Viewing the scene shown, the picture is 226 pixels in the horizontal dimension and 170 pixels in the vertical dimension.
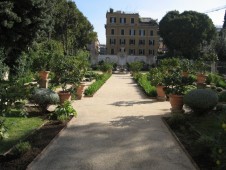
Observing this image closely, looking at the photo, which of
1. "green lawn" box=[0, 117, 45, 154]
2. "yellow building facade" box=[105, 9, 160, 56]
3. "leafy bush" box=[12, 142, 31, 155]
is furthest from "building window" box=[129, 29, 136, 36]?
"leafy bush" box=[12, 142, 31, 155]

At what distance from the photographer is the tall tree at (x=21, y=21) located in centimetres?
2111

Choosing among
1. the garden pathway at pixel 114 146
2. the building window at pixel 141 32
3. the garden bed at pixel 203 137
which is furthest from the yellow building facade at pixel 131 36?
the garden bed at pixel 203 137

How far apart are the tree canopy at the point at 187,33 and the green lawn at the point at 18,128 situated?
6055cm

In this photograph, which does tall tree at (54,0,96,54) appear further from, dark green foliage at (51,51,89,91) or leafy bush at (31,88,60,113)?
leafy bush at (31,88,60,113)

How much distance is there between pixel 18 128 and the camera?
11.2 metres

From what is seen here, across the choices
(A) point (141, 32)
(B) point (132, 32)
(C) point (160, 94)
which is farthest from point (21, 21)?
(A) point (141, 32)

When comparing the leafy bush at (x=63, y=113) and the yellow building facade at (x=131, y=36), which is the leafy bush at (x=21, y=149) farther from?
the yellow building facade at (x=131, y=36)

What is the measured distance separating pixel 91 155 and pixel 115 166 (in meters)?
0.92

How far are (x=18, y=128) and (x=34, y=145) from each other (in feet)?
7.40

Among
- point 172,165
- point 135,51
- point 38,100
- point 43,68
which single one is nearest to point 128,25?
point 135,51

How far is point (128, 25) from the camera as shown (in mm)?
88688

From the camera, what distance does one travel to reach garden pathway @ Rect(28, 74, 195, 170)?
7781 millimetres

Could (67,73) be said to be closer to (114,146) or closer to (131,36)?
(114,146)

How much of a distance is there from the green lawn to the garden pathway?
96 cm
